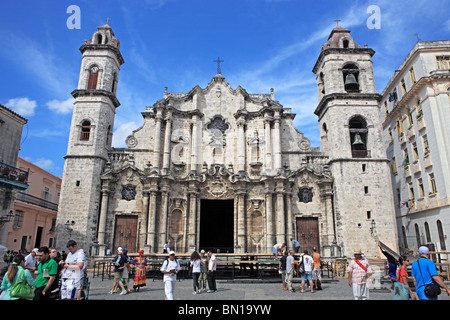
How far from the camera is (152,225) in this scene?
2105cm

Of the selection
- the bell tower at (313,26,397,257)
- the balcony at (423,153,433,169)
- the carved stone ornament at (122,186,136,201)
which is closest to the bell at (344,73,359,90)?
the bell tower at (313,26,397,257)

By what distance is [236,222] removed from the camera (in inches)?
867

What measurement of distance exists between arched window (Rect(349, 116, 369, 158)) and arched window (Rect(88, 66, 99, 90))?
64.7 feet

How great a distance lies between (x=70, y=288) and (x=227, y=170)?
54.0 feet

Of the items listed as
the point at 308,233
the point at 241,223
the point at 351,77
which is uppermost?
the point at 351,77

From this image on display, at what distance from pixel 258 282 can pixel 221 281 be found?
1.87m

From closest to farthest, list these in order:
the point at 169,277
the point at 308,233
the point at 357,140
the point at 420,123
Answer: the point at 169,277, the point at 308,233, the point at 357,140, the point at 420,123

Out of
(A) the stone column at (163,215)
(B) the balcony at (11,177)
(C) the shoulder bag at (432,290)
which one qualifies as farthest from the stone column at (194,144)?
(C) the shoulder bag at (432,290)

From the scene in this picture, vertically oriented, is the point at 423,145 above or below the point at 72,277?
above

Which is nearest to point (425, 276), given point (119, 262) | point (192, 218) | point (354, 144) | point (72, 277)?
point (72, 277)

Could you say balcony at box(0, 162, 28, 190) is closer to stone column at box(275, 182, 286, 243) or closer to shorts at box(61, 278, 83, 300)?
shorts at box(61, 278, 83, 300)

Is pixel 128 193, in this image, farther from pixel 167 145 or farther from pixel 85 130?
pixel 85 130
